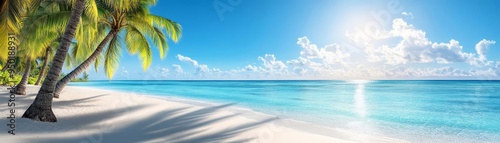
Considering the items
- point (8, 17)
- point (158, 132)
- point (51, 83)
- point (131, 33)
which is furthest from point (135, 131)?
point (131, 33)

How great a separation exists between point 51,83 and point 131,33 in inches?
172

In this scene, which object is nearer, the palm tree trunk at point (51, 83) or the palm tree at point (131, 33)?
the palm tree trunk at point (51, 83)

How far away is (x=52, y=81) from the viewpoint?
22.9ft

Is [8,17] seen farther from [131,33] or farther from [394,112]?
[394,112]

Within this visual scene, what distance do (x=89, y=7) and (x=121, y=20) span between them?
3.12 m

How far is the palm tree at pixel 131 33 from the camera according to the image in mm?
10234

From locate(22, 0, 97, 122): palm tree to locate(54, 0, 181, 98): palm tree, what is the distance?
9.24 feet

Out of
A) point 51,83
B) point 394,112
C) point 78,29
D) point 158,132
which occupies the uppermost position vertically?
point 78,29

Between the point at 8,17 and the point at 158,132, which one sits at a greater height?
the point at 8,17

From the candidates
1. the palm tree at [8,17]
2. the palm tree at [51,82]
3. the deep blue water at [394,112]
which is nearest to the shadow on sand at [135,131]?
the palm tree at [51,82]

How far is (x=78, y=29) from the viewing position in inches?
358

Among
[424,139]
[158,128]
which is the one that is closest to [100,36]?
[158,128]

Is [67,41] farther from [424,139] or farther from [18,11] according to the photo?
[424,139]

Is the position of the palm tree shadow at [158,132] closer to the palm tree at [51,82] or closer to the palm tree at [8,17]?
the palm tree at [51,82]
